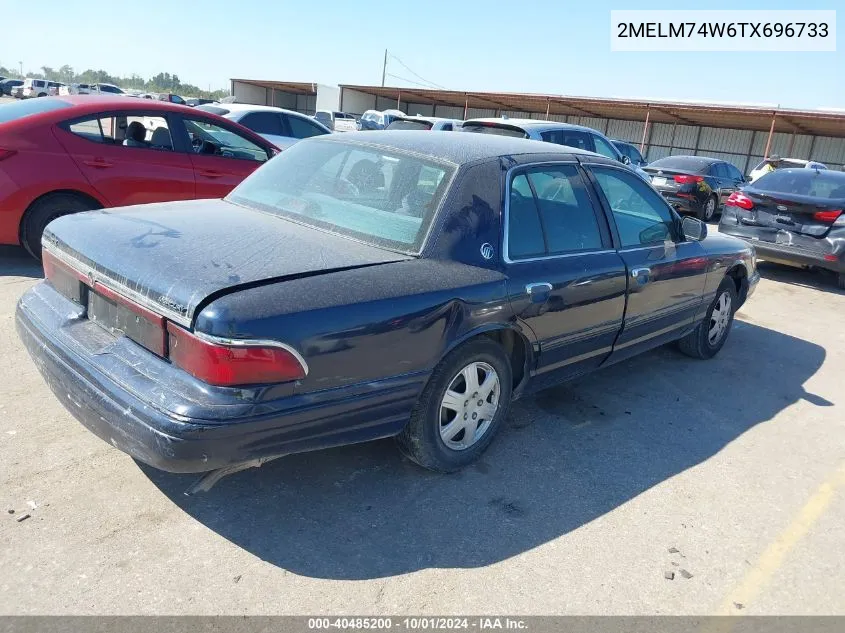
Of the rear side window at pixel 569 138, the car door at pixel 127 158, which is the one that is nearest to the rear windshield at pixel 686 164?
the rear side window at pixel 569 138

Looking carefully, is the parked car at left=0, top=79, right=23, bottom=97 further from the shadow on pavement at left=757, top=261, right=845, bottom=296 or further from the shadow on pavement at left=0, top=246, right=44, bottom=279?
the shadow on pavement at left=757, top=261, right=845, bottom=296

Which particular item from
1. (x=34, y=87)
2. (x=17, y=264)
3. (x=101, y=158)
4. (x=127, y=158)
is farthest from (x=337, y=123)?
(x=34, y=87)

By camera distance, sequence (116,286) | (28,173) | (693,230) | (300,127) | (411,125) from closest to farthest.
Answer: (116,286) < (693,230) < (28,173) < (300,127) < (411,125)

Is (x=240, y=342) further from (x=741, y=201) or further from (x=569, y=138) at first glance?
(x=569, y=138)

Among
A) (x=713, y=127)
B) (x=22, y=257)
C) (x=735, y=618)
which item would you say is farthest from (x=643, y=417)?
(x=713, y=127)

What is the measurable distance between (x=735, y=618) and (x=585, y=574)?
59cm

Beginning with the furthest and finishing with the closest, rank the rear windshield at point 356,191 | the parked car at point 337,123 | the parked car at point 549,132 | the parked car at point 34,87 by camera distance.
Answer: the parked car at point 34,87, the parked car at point 337,123, the parked car at point 549,132, the rear windshield at point 356,191

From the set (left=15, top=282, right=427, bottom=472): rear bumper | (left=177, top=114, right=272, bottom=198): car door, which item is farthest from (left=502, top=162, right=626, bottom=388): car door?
(left=177, top=114, right=272, bottom=198): car door

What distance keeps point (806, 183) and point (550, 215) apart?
7.05 metres

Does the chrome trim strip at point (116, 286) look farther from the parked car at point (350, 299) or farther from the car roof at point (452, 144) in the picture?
the car roof at point (452, 144)

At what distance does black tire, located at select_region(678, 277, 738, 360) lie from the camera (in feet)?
18.0

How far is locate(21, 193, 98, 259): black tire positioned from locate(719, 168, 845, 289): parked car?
7989 millimetres

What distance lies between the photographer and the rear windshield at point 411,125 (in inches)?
578

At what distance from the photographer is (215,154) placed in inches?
274
